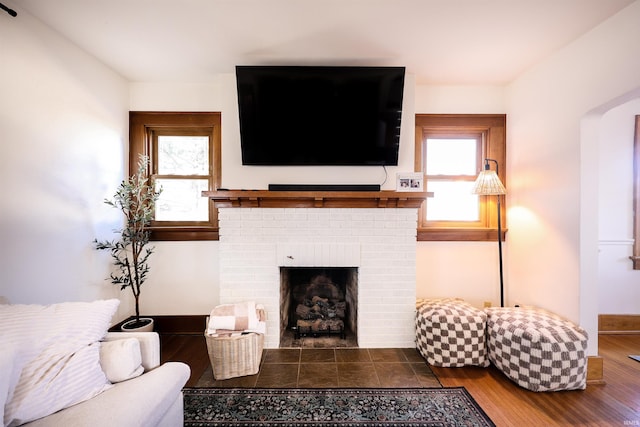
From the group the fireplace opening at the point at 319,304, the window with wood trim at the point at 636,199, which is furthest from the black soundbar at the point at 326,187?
the window with wood trim at the point at 636,199

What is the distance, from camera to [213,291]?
2885mm

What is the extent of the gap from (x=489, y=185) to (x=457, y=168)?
51cm

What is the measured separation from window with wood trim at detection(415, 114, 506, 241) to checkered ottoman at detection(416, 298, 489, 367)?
2.90 feet

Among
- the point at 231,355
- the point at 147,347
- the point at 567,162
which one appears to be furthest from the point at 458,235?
the point at 147,347

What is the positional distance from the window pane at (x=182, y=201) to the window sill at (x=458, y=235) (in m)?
2.27

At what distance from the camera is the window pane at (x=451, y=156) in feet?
9.87

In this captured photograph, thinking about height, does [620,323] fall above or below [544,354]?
below

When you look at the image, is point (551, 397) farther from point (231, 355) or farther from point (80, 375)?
point (80, 375)

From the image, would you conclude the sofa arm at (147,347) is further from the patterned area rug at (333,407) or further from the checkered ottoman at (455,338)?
the checkered ottoman at (455,338)

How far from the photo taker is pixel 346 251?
2533 mm

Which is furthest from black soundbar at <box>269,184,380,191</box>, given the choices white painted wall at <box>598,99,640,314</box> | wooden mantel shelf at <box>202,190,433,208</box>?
white painted wall at <box>598,99,640,314</box>

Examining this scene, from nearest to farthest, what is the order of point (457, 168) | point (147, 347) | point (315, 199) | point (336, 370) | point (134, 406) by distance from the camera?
1. point (134, 406)
2. point (147, 347)
3. point (336, 370)
4. point (315, 199)
5. point (457, 168)

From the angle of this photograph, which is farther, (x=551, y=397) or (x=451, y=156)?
(x=451, y=156)

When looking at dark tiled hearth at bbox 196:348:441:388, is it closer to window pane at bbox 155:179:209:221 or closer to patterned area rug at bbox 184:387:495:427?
patterned area rug at bbox 184:387:495:427
